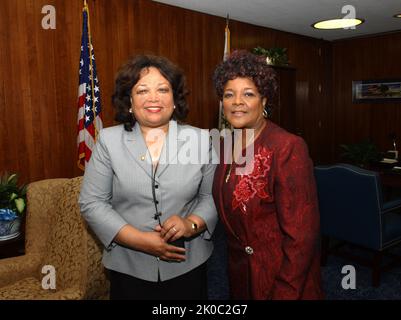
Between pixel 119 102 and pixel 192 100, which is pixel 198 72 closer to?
pixel 192 100

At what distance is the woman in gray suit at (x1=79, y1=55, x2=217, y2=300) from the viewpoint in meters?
1.48

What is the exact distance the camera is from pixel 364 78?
7.54m

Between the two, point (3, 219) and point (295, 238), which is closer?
point (295, 238)

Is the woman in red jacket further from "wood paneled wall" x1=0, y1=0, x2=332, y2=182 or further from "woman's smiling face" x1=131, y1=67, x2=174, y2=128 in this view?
"wood paneled wall" x1=0, y1=0, x2=332, y2=182

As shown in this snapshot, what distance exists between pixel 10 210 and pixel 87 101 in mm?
1575

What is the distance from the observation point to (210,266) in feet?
12.1

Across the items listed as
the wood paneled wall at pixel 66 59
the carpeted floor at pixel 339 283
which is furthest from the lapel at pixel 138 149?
the wood paneled wall at pixel 66 59

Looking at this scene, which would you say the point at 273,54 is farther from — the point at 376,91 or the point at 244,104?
the point at 244,104

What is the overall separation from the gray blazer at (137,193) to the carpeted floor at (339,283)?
165 cm

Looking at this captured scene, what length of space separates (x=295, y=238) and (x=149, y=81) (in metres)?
0.85

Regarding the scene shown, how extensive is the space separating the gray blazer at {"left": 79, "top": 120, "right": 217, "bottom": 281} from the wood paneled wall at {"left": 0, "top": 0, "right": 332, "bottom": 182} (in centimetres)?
266

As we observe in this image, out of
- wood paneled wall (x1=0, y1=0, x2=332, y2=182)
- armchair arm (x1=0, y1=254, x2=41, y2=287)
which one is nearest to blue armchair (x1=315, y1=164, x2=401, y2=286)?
armchair arm (x1=0, y1=254, x2=41, y2=287)

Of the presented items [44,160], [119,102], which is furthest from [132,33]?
[119,102]

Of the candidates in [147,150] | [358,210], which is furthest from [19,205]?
[358,210]
